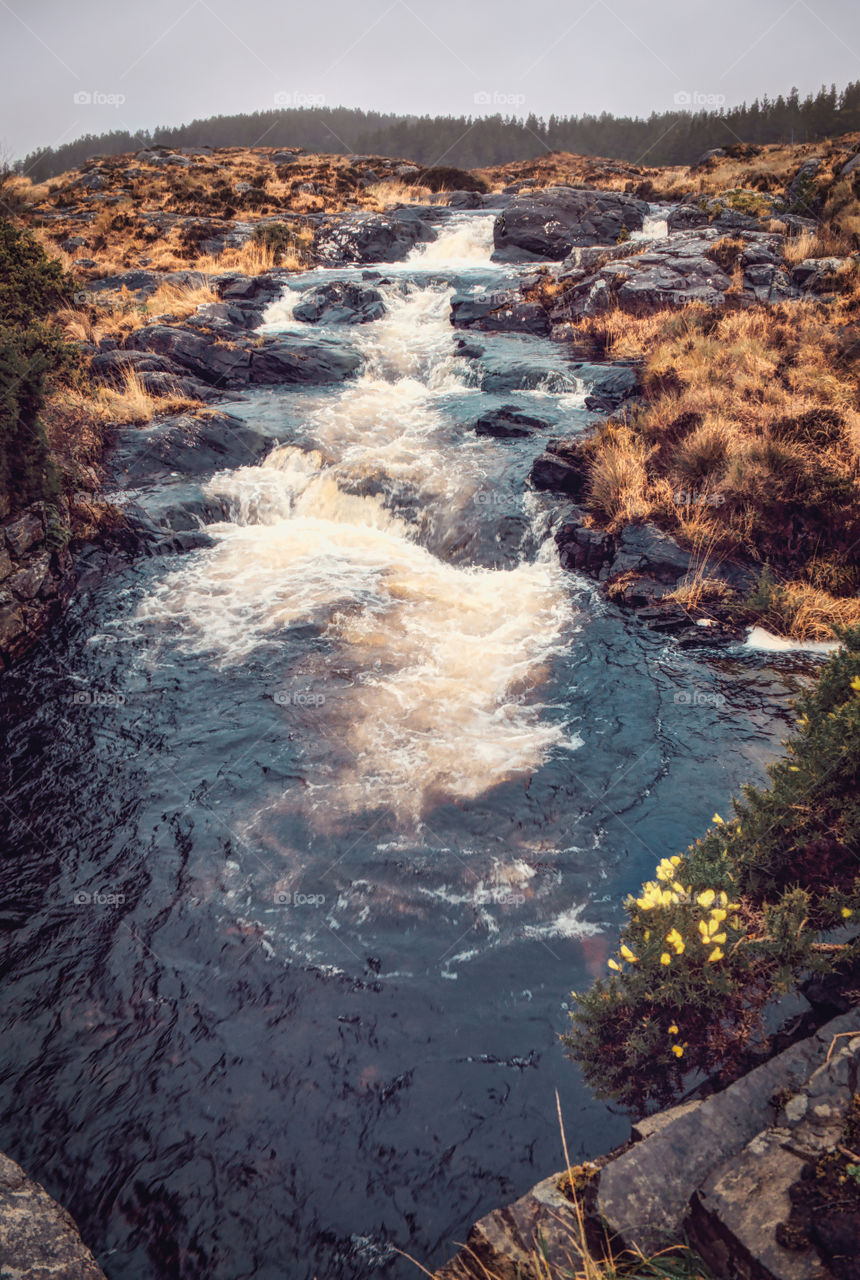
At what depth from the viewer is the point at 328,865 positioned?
5340 mm

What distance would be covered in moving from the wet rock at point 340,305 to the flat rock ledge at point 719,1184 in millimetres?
19547

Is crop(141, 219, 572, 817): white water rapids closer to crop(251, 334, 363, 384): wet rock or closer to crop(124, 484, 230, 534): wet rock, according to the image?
crop(124, 484, 230, 534): wet rock

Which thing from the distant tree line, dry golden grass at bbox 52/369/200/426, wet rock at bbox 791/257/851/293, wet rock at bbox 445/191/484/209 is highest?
the distant tree line

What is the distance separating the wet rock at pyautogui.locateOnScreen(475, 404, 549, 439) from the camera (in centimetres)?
1252

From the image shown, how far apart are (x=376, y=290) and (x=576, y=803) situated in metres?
19.2

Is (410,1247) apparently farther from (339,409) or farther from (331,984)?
(339,409)

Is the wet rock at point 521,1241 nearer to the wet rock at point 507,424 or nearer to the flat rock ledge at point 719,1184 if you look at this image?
the flat rock ledge at point 719,1184

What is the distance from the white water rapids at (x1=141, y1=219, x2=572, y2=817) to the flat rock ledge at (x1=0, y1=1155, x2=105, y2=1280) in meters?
3.18

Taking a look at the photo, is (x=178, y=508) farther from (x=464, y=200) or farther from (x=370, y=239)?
(x=464, y=200)

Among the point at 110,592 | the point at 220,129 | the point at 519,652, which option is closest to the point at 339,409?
the point at 110,592

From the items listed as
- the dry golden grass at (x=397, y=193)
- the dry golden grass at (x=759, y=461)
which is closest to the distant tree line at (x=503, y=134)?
the dry golden grass at (x=397, y=193)

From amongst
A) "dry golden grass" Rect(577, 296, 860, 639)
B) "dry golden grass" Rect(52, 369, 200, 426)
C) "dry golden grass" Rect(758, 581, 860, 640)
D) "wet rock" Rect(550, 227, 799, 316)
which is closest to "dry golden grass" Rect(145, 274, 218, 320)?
"dry golden grass" Rect(52, 369, 200, 426)

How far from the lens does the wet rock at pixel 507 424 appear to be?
12516 mm

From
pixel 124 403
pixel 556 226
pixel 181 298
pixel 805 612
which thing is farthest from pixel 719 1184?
pixel 556 226
